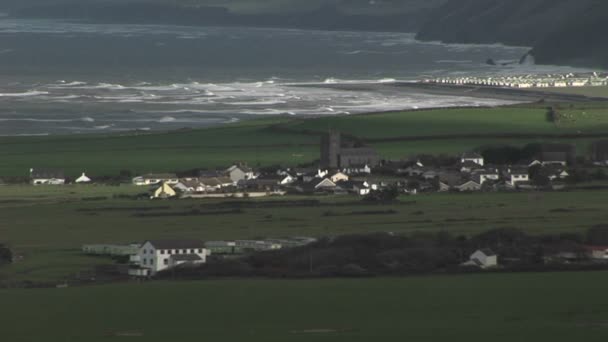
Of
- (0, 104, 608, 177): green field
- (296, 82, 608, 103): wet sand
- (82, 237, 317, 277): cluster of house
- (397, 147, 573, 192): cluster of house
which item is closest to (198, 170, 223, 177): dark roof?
(0, 104, 608, 177): green field

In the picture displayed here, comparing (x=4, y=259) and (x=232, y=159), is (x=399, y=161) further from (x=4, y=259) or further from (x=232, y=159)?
(x=4, y=259)

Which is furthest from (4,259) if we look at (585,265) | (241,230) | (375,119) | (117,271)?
(375,119)

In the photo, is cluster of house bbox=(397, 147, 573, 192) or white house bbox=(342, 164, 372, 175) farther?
white house bbox=(342, 164, 372, 175)

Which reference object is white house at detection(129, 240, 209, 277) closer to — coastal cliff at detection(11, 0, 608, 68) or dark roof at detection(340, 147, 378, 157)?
dark roof at detection(340, 147, 378, 157)

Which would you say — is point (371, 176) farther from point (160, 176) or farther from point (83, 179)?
point (83, 179)

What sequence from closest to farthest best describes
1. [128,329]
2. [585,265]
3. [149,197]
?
[128,329] → [585,265] → [149,197]

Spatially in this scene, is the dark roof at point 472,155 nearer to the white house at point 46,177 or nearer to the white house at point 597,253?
the white house at point 46,177
